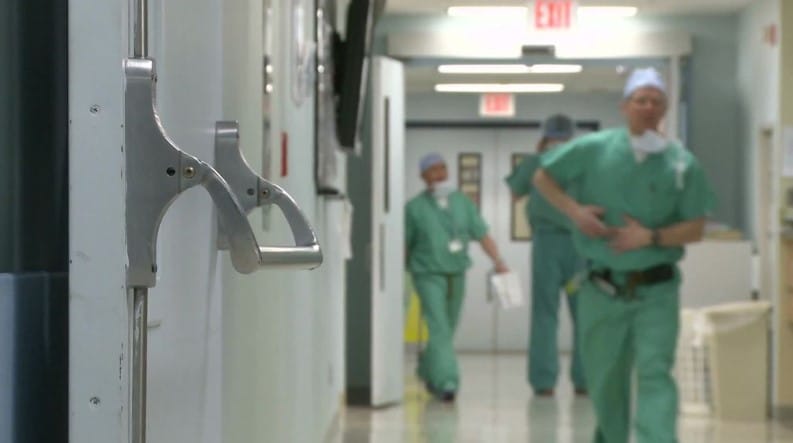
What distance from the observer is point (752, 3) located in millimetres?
8102

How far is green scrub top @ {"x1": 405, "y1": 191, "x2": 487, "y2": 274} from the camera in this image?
27.3ft

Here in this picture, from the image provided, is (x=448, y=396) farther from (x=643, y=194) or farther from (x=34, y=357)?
(x=34, y=357)

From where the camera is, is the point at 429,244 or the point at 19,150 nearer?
the point at 19,150

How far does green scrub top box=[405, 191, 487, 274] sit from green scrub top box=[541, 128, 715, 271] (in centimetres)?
366

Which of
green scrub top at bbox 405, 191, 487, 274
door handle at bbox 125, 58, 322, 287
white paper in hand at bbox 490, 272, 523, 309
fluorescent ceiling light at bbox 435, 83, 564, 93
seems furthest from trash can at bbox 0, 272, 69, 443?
fluorescent ceiling light at bbox 435, 83, 564, 93

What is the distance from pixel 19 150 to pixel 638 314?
325 cm

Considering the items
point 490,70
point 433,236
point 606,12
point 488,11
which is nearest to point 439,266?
point 433,236

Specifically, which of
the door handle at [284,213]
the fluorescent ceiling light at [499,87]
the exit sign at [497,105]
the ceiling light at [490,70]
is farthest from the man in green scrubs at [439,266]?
the door handle at [284,213]

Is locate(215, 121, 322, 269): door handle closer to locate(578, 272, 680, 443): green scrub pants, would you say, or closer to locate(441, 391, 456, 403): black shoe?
locate(578, 272, 680, 443): green scrub pants

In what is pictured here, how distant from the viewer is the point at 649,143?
462cm

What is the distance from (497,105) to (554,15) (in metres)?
4.13

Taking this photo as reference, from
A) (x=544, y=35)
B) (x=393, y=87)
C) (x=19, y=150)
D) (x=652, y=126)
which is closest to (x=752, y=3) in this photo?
(x=544, y=35)

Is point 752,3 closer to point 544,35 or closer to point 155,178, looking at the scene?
point 544,35

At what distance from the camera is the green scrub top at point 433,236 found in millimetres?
8336
